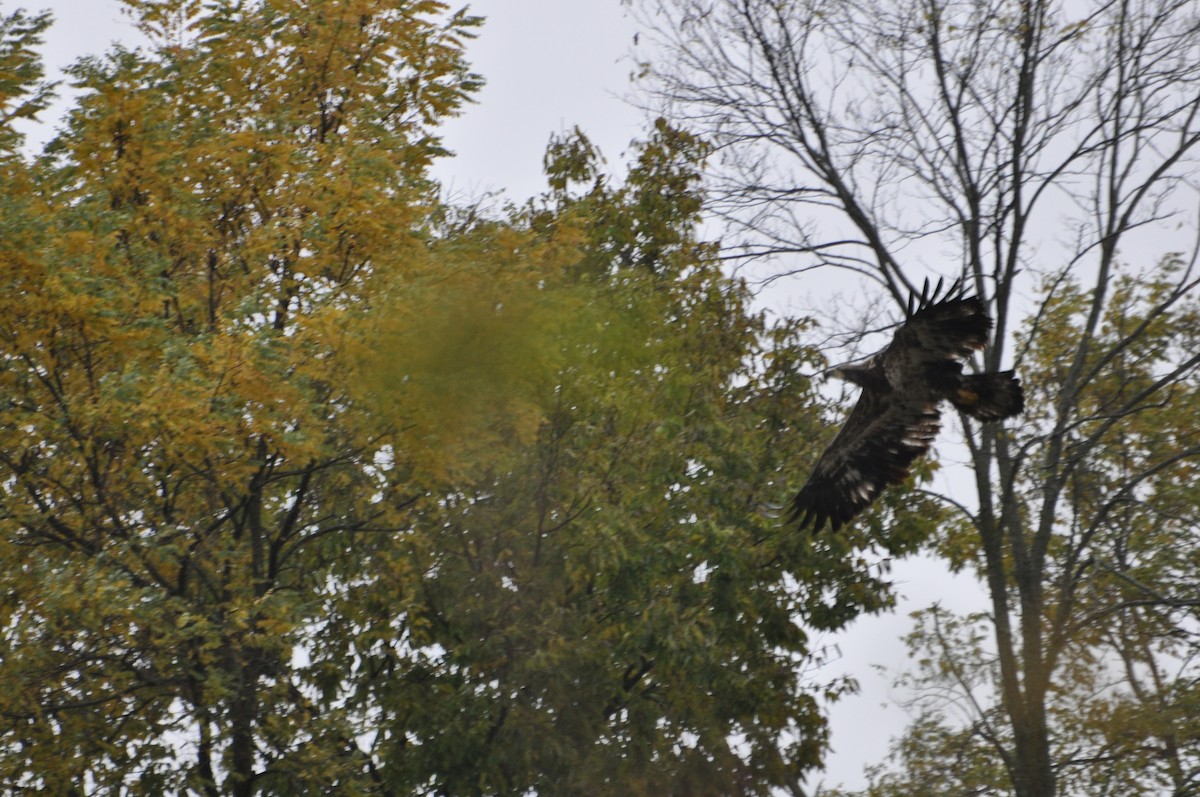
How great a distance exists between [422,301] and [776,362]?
5176 mm

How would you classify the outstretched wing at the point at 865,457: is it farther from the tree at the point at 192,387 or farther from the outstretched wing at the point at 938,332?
the tree at the point at 192,387

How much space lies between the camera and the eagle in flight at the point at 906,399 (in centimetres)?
862

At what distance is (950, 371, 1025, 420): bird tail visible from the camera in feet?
30.0

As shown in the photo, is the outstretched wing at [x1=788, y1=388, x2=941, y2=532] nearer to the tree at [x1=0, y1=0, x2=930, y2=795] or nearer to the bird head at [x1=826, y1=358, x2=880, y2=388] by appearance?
the bird head at [x1=826, y1=358, x2=880, y2=388]

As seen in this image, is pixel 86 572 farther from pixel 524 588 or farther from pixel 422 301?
pixel 524 588

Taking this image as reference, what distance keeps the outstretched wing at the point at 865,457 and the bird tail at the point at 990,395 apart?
0.55 m

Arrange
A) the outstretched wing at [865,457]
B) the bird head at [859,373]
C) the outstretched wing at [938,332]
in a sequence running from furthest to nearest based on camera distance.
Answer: the outstretched wing at [865,457], the bird head at [859,373], the outstretched wing at [938,332]

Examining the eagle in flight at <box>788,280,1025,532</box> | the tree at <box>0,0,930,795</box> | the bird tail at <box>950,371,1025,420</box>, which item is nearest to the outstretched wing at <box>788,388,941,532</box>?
the eagle in flight at <box>788,280,1025,532</box>

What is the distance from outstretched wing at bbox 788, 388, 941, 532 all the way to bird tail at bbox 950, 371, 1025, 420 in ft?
1.79

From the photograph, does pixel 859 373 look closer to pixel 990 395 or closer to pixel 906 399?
pixel 906 399

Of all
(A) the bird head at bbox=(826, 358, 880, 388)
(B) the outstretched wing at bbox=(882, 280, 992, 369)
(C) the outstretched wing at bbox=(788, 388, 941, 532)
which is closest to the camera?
(B) the outstretched wing at bbox=(882, 280, 992, 369)

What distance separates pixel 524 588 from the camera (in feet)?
40.0

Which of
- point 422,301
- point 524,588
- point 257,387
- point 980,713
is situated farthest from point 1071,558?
point 257,387

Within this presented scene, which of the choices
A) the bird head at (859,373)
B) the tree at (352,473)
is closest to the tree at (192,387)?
the tree at (352,473)
